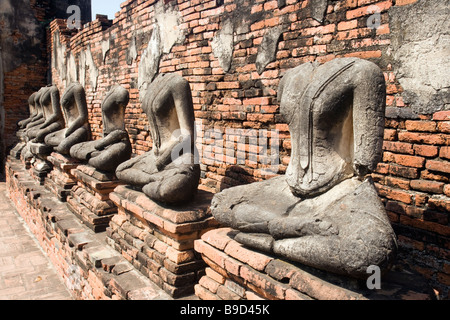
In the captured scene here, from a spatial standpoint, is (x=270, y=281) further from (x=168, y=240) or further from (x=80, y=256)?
(x=80, y=256)

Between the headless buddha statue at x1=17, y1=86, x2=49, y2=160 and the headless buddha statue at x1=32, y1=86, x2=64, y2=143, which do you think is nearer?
the headless buddha statue at x1=32, y1=86, x2=64, y2=143

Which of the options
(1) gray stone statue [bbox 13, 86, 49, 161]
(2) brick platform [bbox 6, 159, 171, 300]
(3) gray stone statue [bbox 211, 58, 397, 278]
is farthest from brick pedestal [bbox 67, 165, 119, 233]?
(1) gray stone statue [bbox 13, 86, 49, 161]

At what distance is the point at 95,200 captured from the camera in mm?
4477

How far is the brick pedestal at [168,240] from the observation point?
2854 millimetres

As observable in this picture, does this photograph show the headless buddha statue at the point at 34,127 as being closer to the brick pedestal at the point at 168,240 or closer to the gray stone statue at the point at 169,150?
the gray stone statue at the point at 169,150

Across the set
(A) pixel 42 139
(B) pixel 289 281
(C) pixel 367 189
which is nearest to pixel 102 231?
(B) pixel 289 281

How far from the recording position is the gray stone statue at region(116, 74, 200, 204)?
10.2 feet

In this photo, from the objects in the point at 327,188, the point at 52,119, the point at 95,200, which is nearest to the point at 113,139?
the point at 95,200

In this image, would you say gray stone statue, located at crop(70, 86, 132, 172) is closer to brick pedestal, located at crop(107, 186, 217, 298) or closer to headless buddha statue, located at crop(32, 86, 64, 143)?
brick pedestal, located at crop(107, 186, 217, 298)

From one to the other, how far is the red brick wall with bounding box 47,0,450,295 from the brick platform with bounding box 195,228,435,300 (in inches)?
31.3

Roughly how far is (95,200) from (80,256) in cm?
87

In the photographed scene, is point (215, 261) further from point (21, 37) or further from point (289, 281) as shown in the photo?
point (21, 37)

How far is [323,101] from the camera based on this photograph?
90.7 inches

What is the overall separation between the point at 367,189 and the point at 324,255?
49 centimetres
